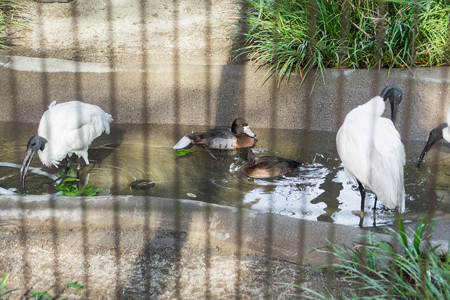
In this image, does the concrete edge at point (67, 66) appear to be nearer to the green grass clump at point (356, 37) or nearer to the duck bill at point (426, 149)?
the green grass clump at point (356, 37)

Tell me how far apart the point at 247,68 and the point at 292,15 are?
28.4 inches

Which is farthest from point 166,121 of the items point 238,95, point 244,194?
point 244,194

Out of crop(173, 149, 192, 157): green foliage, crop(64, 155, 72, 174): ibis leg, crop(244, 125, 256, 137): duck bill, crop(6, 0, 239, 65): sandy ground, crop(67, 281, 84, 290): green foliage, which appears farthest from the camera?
crop(6, 0, 239, 65): sandy ground

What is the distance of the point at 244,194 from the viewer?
396 cm

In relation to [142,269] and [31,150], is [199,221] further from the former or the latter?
[31,150]

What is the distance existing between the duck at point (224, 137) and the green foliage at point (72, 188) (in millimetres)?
894

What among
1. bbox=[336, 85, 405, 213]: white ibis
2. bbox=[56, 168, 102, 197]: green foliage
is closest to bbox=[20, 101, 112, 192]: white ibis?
bbox=[56, 168, 102, 197]: green foliage

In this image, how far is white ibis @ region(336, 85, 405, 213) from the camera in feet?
10.9

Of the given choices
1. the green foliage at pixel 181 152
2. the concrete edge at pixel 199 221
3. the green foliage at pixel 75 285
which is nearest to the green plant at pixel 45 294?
the green foliage at pixel 75 285

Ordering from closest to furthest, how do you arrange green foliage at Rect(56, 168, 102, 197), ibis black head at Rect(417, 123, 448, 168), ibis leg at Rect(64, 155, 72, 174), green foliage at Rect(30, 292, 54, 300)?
1. green foliage at Rect(30, 292, 54, 300)
2. green foliage at Rect(56, 168, 102, 197)
3. ibis black head at Rect(417, 123, 448, 168)
4. ibis leg at Rect(64, 155, 72, 174)

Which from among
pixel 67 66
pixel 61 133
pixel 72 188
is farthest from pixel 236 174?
pixel 67 66

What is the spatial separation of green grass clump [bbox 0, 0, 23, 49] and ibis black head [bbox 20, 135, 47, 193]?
7.44 ft

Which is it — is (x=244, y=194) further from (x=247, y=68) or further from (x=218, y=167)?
(x=247, y=68)

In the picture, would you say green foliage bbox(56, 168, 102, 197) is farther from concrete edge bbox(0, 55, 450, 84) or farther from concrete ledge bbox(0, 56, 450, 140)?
concrete edge bbox(0, 55, 450, 84)
